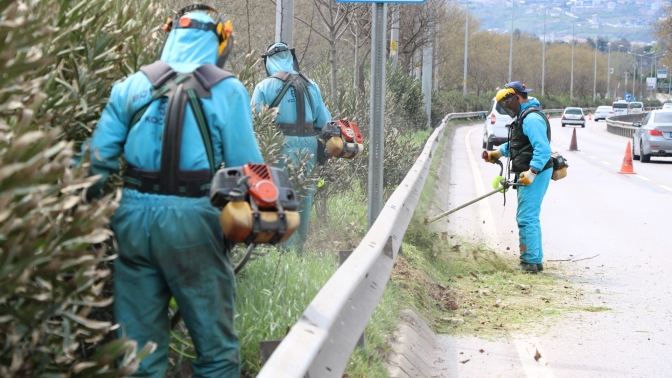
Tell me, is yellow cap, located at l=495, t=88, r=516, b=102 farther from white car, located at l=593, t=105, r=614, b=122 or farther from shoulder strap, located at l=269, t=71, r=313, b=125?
white car, located at l=593, t=105, r=614, b=122

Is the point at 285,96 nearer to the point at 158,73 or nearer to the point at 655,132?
the point at 158,73

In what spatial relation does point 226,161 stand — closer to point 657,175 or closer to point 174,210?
point 174,210

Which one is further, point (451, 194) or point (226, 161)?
point (451, 194)

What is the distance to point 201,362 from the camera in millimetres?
4012

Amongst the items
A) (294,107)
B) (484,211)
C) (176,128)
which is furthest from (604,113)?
(176,128)

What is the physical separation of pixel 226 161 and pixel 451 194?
12.9 m

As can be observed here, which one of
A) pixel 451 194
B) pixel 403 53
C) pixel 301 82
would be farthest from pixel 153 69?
pixel 403 53

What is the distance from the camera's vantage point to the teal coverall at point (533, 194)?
9.64 metres

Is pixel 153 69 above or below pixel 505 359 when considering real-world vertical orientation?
above

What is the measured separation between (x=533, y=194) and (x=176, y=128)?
6602 millimetres

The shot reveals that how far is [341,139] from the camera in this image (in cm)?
787

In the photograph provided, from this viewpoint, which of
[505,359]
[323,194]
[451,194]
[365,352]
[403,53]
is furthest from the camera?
[403,53]

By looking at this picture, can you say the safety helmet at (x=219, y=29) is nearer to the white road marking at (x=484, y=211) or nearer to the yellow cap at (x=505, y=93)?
the yellow cap at (x=505, y=93)

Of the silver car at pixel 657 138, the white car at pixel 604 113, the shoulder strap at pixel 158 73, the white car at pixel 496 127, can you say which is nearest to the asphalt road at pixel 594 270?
the shoulder strap at pixel 158 73
